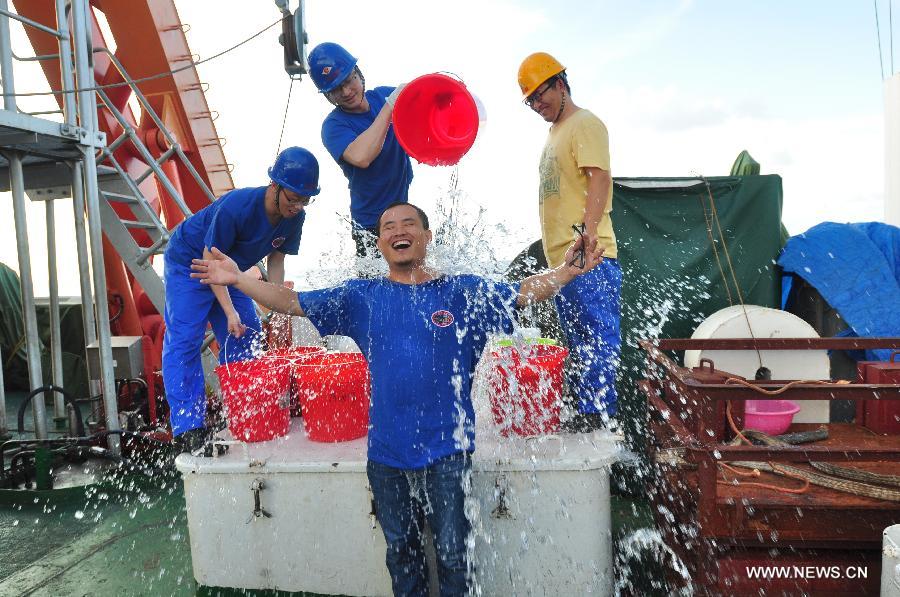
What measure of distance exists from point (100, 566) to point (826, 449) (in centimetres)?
373

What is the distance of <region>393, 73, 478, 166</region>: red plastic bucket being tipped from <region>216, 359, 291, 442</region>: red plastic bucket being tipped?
1.47 meters

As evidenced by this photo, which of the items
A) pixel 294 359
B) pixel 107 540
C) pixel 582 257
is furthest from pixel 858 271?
pixel 107 540

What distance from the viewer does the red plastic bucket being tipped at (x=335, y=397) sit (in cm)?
303

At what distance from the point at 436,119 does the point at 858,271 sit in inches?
176

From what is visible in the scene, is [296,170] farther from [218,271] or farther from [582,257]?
[582,257]

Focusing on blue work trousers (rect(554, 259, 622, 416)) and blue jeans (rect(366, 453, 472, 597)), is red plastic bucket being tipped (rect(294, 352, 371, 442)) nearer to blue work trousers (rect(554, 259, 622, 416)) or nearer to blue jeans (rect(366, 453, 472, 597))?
blue jeans (rect(366, 453, 472, 597))

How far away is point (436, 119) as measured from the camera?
11.6 feet

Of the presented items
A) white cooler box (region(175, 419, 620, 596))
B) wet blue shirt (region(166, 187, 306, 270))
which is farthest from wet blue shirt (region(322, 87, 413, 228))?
white cooler box (region(175, 419, 620, 596))

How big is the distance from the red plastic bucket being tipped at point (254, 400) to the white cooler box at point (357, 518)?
123 millimetres

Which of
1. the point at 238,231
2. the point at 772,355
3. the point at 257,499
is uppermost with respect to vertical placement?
the point at 238,231

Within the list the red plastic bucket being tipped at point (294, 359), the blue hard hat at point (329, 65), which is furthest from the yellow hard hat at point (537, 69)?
the red plastic bucket being tipped at point (294, 359)

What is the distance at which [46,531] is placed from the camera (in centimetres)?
403

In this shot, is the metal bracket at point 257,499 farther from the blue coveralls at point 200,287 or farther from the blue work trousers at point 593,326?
the blue work trousers at point 593,326

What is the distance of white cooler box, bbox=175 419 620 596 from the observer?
2689 millimetres
